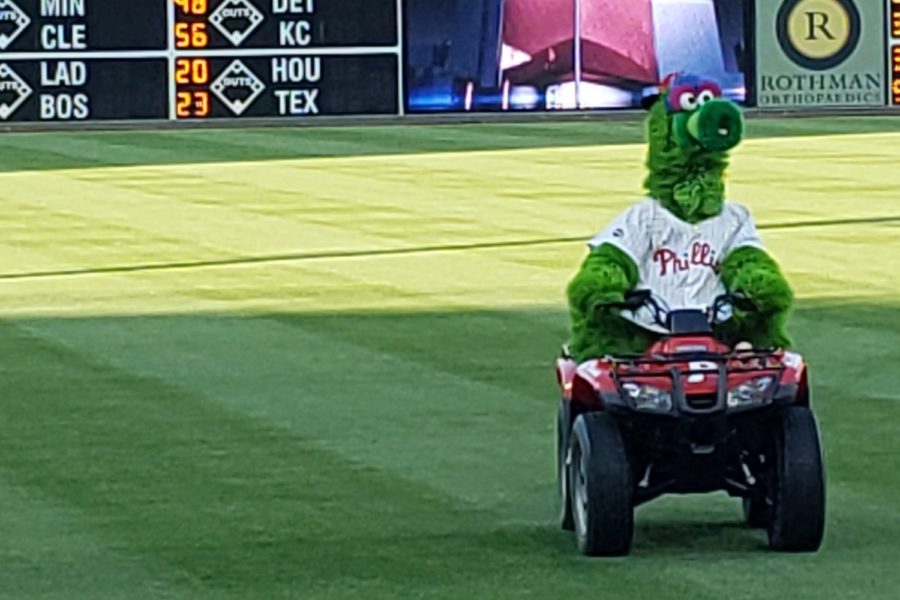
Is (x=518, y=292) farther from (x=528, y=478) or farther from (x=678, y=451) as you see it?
(x=678, y=451)

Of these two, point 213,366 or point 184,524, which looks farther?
point 213,366

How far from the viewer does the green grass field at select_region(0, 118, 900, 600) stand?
737cm

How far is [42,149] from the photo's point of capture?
30.7 m

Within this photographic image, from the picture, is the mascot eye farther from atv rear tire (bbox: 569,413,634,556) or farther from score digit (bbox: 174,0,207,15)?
score digit (bbox: 174,0,207,15)

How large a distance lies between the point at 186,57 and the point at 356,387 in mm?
24034

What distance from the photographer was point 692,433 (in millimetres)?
7215

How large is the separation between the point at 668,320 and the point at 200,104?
28242mm

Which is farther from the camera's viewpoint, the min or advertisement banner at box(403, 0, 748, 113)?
advertisement banner at box(403, 0, 748, 113)

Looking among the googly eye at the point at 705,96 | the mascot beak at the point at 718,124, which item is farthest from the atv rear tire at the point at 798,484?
the googly eye at the point at 705,96

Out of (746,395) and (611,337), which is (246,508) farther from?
(746,395)

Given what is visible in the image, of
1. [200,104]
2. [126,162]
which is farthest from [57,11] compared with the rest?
[126,162]

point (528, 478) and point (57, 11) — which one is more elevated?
point (57, 11)

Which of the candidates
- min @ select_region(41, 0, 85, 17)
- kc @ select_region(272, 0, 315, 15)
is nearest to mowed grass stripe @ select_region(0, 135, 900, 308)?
kc @ select_region(272, 0, 315, 15)

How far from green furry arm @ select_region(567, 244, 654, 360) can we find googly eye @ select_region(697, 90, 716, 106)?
0.49 m
